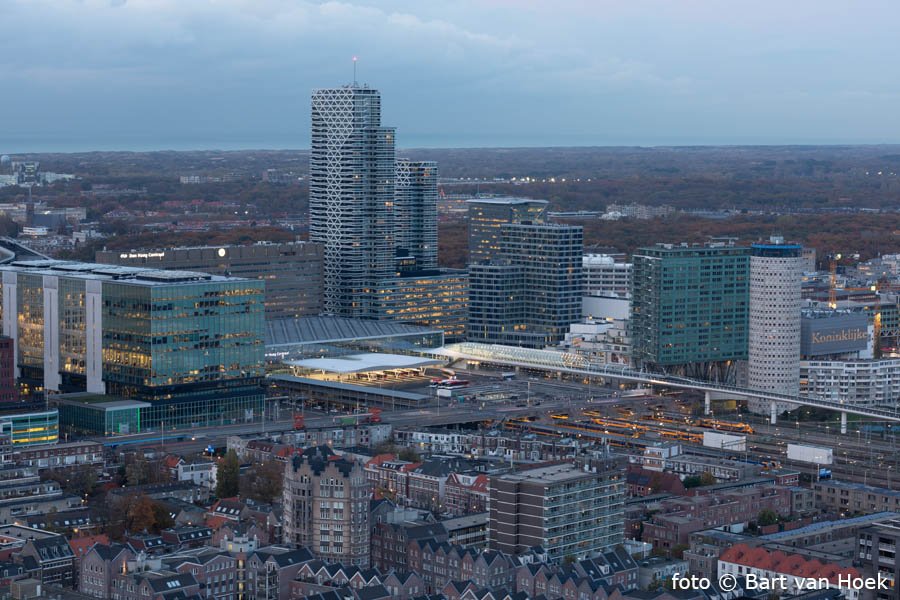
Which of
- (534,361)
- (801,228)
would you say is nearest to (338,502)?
(534,361)

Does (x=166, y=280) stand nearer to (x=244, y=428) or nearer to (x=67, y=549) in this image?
(x=244, y=428)

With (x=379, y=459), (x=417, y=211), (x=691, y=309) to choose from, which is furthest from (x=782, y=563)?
(x=417, y=211)

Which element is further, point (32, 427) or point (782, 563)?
point (32, 427)

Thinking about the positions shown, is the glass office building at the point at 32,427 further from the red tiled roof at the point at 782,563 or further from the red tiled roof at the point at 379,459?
the red tiled roof at the point at 782,563

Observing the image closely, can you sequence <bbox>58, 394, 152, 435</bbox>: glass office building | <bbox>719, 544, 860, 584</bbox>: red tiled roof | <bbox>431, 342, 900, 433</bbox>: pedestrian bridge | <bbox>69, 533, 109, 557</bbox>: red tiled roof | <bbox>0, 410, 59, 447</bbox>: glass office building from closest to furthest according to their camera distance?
1. <bbox>719, 544, 860, 584</bbox>: red tiled roof
2. <bbox>69, 533, 109, 557</bbox>: red tiled roof
3. <bbox>0, 410, 59, 447</bbox>: glass office building
4. <bbox>58, 394, 152, 435</bbox>: glass office building
5. <bbox>431, 342, 900, 433</bbox>: pedestrian bridge

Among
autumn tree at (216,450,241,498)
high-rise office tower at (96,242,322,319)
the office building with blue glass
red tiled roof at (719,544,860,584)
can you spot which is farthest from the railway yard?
high-rise office tower at (96,242,322,319)

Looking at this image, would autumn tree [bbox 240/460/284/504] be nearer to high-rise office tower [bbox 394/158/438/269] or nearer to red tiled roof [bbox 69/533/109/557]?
red tiled roof [bbox 69/533/109/557]

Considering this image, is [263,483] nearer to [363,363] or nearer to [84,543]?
[84,543]
